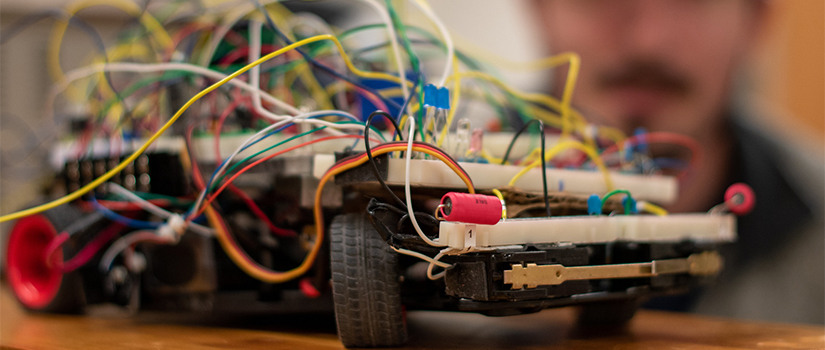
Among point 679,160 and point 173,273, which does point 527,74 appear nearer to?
point 679,160

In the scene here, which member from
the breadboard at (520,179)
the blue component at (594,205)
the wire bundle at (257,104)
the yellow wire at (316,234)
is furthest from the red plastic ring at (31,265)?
the blue component at (594,205)

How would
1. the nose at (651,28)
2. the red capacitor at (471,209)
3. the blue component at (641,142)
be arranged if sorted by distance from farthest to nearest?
the nose at (651,28), the blue component at (641,142), the red capacitor at (471,209)

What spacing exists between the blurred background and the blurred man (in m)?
0.05

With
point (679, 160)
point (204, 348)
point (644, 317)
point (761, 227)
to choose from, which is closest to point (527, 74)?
point (679, 160)

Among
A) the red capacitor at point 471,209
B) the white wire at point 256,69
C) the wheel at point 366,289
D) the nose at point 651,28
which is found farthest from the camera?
the nose at point 651,28

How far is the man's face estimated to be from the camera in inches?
60.5

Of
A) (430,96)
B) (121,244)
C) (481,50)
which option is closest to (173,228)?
(121,244)

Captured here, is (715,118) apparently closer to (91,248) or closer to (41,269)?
(91,248)

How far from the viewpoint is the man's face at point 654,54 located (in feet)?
5.04

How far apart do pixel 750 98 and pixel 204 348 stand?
1233 millimetres

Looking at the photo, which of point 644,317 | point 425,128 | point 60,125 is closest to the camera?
point 425,128

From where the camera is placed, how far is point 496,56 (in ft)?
5.82

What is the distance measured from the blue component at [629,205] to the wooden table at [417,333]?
159mm

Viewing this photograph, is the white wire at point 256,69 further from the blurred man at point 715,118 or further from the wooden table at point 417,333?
the blurred man at point 715,118
